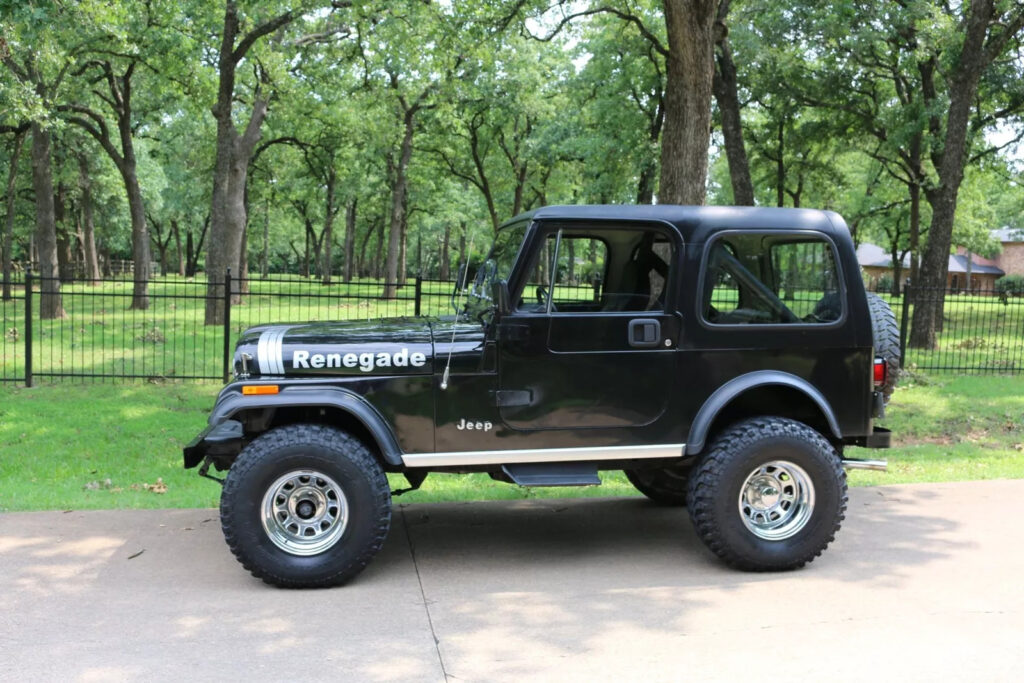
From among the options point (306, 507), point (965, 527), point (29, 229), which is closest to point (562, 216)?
point (306, 507)

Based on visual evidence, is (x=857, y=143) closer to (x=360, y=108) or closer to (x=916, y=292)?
(x=916, y=292)

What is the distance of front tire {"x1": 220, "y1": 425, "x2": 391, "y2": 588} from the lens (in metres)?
4.56

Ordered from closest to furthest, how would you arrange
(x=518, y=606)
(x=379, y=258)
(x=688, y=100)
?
(x=518, y=606), (x=688, y=100), (x=379, y=258)

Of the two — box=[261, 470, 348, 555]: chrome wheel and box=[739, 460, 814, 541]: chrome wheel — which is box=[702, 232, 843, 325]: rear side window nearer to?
box=[739, 460, 814, 541]: chrome wheel

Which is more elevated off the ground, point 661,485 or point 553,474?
point 553,474

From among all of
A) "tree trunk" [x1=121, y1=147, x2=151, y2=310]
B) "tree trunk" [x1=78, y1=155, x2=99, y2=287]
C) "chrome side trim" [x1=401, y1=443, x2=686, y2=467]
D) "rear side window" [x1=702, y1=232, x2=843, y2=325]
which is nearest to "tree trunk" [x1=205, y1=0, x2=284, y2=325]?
"tree trunk" [x1=121, y1=147, x2=151, y2=310]

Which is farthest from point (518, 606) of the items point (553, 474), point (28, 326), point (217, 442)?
point (28, 326)

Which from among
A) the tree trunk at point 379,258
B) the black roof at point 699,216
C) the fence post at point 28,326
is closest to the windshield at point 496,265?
the black roof at point 699,216

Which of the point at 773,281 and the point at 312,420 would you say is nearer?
the point at 312,420

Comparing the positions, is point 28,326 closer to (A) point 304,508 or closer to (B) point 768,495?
(A) point 304,508

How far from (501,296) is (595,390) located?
30.8 inches

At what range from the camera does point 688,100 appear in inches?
385

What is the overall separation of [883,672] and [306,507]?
2.95 metres

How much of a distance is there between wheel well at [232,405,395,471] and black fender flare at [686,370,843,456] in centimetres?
181
